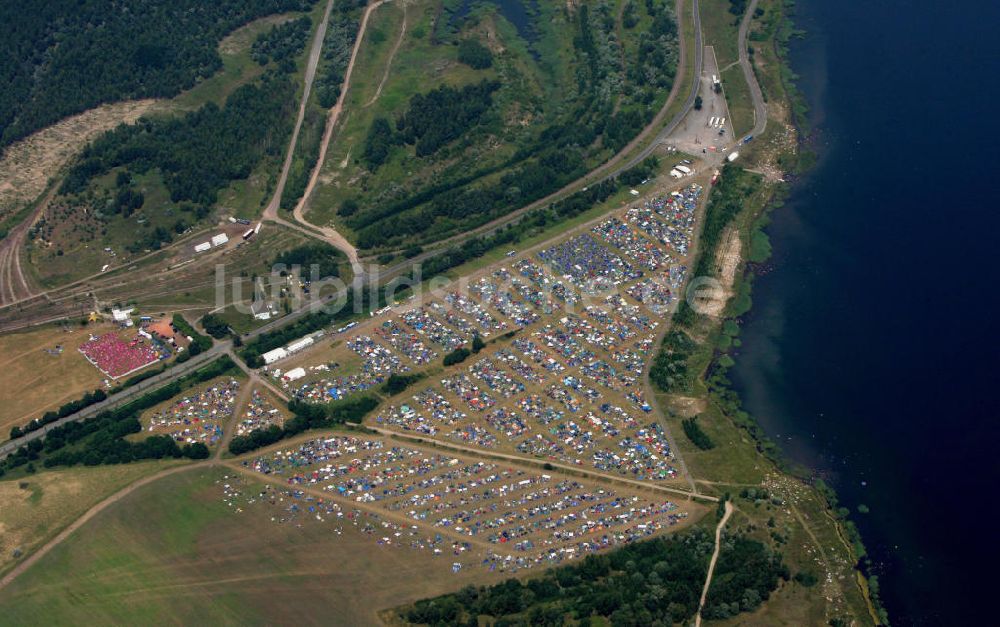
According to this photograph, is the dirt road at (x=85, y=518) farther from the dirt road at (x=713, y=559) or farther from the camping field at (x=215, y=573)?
the dirt road at (x=713, y=559)

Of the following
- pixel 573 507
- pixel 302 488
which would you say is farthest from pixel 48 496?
pixel 573 507

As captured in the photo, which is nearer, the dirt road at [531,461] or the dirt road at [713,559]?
the dirt road at [713,559]

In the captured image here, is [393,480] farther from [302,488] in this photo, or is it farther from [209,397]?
[209,397]

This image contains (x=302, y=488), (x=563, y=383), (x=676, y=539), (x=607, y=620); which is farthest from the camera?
(x=563, y=383)

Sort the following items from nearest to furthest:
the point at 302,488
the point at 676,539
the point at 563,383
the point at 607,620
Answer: the point at 607,620
the point at 676,539
the point at 302,488
the point at 563,383

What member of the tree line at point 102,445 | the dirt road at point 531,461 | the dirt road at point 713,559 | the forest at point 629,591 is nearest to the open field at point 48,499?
the tree line at point 102,445

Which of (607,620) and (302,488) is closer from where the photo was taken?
(607,620)

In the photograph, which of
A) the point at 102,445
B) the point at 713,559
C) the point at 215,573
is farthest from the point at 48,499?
the point at 713,559

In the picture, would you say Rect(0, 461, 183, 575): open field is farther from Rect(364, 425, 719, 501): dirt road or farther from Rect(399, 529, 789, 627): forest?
Rect(399, 529, 789, 627): forest

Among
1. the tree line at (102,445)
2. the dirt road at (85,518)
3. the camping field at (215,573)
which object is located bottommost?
the camping field at (215,573)
